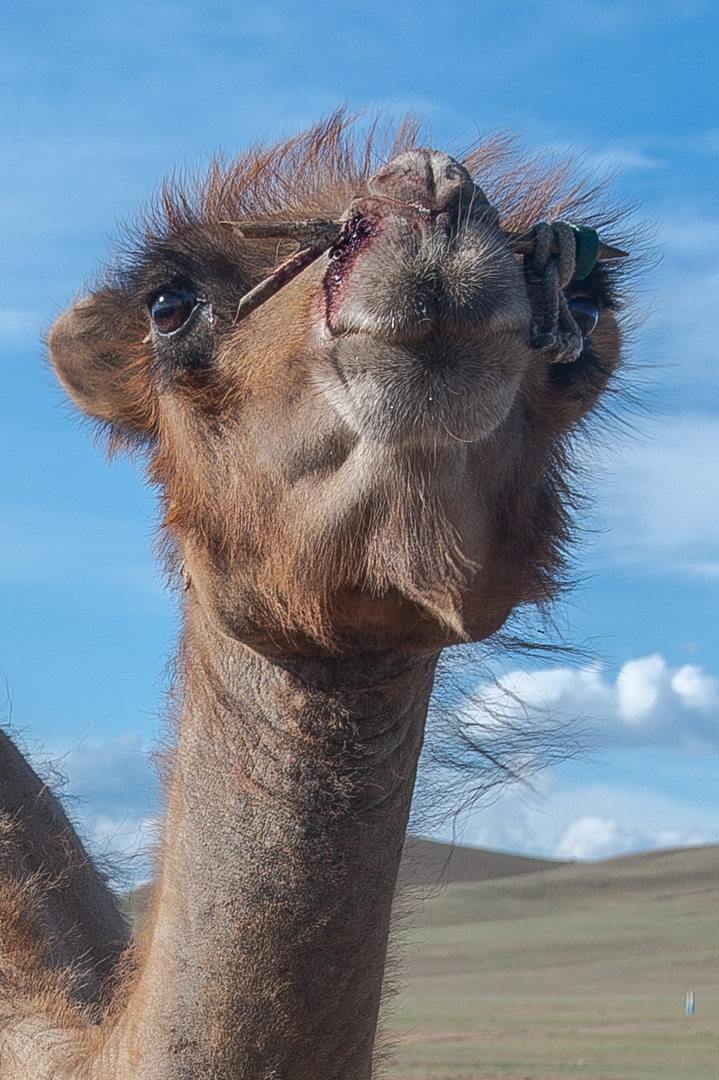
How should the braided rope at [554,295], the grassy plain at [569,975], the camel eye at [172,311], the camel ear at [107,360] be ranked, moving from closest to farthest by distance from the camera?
1. the braided rope at [554,295]
2. the camel eye at [172,311]
3. the camel ear at [107,360]
4. the grassy plain at [569,975]

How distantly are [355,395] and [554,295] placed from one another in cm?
46

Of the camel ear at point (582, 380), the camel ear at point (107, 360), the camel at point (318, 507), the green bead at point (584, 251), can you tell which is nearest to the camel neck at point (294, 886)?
the camel at point (318, 507)

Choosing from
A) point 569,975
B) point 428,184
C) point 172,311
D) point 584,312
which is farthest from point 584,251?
point 569,975

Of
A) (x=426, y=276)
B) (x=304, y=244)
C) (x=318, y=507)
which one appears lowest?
(x=318, y=507)

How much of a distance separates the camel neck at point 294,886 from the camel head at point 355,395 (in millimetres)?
143

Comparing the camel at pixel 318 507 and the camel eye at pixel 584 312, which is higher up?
the camel eye at pixel 584 312

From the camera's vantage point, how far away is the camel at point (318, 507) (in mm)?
2541

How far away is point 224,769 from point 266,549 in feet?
1.76

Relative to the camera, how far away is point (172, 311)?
310 cm

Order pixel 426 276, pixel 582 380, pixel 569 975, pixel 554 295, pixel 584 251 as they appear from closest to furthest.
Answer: pixel 426 276 < pixel 554 295 < pixel 584 251 < pixel 582 380 < pixel 569 975

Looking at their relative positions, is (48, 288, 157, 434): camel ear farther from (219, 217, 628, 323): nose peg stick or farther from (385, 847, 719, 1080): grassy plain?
(385, 847, 719, 1080): grassy plain

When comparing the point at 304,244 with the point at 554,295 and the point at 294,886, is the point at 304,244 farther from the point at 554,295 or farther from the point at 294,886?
the point at 294,886

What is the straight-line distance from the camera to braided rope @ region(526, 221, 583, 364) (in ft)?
8.96

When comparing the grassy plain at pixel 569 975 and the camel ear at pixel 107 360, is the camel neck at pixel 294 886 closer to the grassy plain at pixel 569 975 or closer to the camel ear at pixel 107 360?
the camel ear at pixel 107 360
